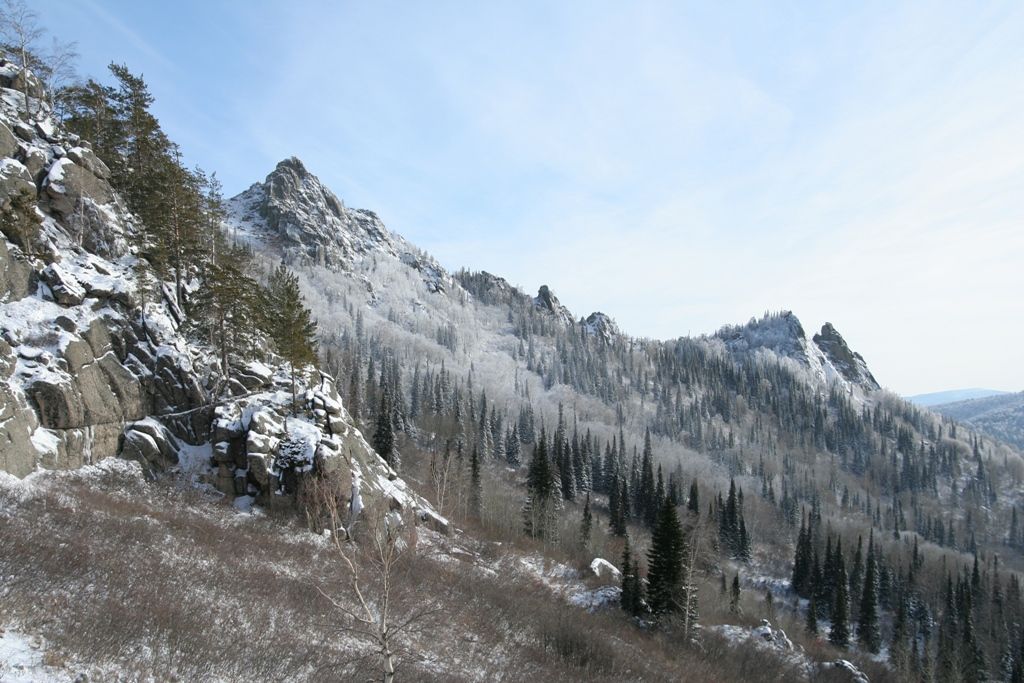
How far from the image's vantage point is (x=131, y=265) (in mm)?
36531

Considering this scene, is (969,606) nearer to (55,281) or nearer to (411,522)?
(411,522)

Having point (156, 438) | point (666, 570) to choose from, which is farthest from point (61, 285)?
point (666, 570)

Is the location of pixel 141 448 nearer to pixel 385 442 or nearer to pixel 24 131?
pixel 24 131

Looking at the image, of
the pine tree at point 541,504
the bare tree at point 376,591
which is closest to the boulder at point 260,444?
the bare tree at point 376,591

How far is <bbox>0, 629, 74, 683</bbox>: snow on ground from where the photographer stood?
9.90 metres

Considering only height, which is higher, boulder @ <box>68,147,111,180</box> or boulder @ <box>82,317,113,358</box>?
boulder @ <box>68,147,111,180</box>

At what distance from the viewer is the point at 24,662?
10352mm

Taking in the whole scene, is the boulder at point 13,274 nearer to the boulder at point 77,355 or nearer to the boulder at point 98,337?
the boulder at point 98,337

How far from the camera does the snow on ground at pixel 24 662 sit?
32.5ft

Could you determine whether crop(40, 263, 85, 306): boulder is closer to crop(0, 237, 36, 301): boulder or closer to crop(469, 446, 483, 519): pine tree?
crop(0, 237, 36, 301): boulder

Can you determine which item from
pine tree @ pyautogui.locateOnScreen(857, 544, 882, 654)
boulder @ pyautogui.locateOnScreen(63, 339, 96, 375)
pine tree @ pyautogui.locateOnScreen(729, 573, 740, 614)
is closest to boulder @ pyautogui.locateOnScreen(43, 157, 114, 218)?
boulder @ pyautogui.locateOnScreen(63, 339, 96, 375)

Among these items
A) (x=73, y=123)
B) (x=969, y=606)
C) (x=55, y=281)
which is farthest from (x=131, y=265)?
(x=969, y=606)

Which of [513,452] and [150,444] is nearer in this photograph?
[150,444]

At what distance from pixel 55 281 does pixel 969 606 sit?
116 m
